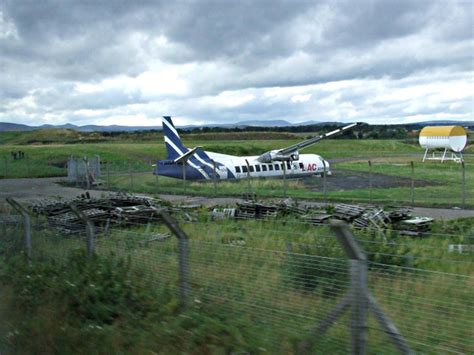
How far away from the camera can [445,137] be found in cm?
5238

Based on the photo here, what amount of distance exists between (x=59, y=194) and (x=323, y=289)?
28.0 m

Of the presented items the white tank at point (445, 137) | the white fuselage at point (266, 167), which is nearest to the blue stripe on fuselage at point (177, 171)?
the white fuselage at point (266, 167)

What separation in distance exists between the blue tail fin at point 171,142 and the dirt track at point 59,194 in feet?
19.8

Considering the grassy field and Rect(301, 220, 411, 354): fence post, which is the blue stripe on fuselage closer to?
the grassy field

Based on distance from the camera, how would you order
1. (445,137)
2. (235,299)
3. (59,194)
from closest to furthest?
1. (235,299)
2. (59,194)
3. (445,137)

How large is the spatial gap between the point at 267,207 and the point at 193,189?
47.1ft

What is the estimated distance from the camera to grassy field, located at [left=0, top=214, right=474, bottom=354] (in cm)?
527

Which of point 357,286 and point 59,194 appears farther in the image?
point 59,194

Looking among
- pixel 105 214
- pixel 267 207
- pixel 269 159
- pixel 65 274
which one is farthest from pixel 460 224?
pixel 269 159

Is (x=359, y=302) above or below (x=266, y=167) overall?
above

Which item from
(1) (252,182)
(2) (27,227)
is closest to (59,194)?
(1) (252,182)

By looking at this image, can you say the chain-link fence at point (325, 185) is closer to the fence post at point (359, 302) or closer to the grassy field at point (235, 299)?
the grassy field at point (235, 299)

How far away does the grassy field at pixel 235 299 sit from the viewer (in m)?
5.27

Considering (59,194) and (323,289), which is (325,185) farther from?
(323,289)
